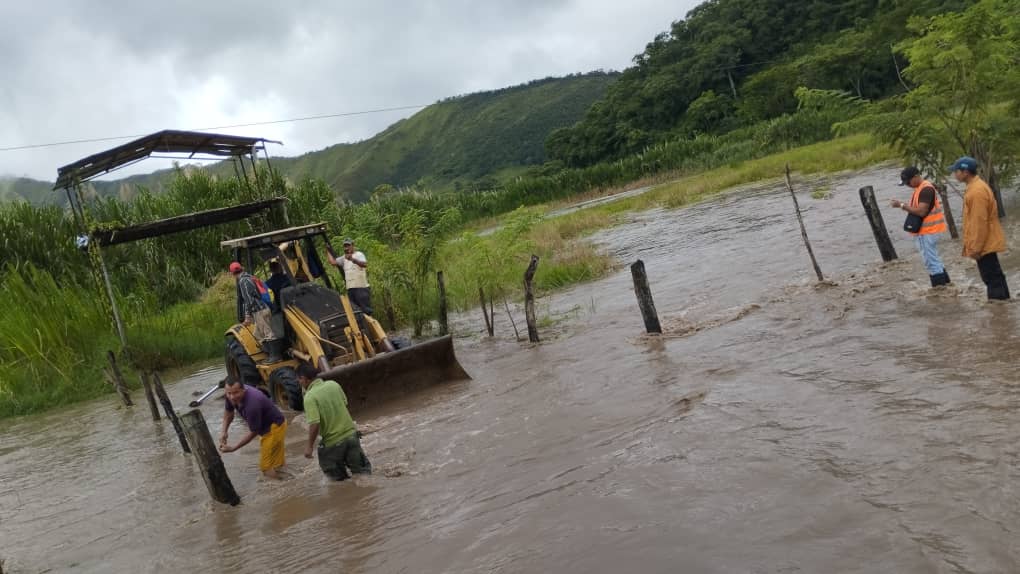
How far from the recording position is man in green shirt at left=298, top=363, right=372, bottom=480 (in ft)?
25.0

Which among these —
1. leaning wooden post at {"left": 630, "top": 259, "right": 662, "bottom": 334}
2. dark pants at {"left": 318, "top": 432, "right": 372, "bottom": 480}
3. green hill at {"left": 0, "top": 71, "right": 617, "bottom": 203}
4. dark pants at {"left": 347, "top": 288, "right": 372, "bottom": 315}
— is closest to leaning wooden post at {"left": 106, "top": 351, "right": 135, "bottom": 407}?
dark pants at {"left": 347, "top": 288, "right": 372, "bottom": 315}

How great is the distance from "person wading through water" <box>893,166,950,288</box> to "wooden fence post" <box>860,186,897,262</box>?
211 cm

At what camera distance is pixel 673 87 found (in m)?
82.2

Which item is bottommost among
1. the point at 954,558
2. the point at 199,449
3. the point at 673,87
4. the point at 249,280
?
the point at 954,558

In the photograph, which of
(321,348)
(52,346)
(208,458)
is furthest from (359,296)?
(52,346)

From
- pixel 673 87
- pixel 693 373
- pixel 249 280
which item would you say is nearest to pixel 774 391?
pixel 693 373

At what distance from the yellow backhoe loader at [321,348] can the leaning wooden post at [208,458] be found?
1.97 metres

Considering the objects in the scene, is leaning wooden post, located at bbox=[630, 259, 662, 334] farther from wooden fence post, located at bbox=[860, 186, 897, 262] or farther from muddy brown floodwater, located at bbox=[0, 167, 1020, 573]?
wooden fence post, located at bbox=[860, 186, 897, 262]

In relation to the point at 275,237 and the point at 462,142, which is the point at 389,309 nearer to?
the point at 275,237

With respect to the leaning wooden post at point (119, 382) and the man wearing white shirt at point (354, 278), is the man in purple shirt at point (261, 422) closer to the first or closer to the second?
the man wearing white shirt at point (354, 278)

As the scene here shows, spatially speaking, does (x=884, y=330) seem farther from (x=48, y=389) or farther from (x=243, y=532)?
(x=48, y=389)

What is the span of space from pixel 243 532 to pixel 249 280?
4671 millimetres

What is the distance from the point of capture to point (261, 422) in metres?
8.30

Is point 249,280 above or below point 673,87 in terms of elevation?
below
